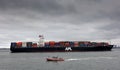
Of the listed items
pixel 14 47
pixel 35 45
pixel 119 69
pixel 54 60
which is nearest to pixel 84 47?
pixel 35 45

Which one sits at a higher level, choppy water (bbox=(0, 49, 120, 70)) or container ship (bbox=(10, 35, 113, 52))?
container ship (bbox=(10, 35, 113, 52))

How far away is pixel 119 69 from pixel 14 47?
347 ft

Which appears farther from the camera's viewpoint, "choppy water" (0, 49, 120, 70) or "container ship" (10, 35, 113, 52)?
"container ship" (10, 35, 113, 52)

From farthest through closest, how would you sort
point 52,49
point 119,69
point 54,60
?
point 52,49 < point 54,60 < point 119,69

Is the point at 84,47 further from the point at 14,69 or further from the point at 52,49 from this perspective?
the point at 14,69

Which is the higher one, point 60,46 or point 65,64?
point 60,46

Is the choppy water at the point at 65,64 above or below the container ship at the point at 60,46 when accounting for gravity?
below

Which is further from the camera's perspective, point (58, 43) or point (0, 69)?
point (58, 43)

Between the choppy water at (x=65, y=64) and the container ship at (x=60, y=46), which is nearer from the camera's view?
the choppy water at (x=65, y=64)

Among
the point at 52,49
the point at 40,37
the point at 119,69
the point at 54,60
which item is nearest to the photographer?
the point at 119,69

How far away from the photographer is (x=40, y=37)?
575 ft

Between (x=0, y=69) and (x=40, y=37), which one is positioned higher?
(x=40, y=37)

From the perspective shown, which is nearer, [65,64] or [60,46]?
[65,64]

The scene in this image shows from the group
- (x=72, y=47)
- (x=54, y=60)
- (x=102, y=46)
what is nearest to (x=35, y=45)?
(x=72, y=47)
